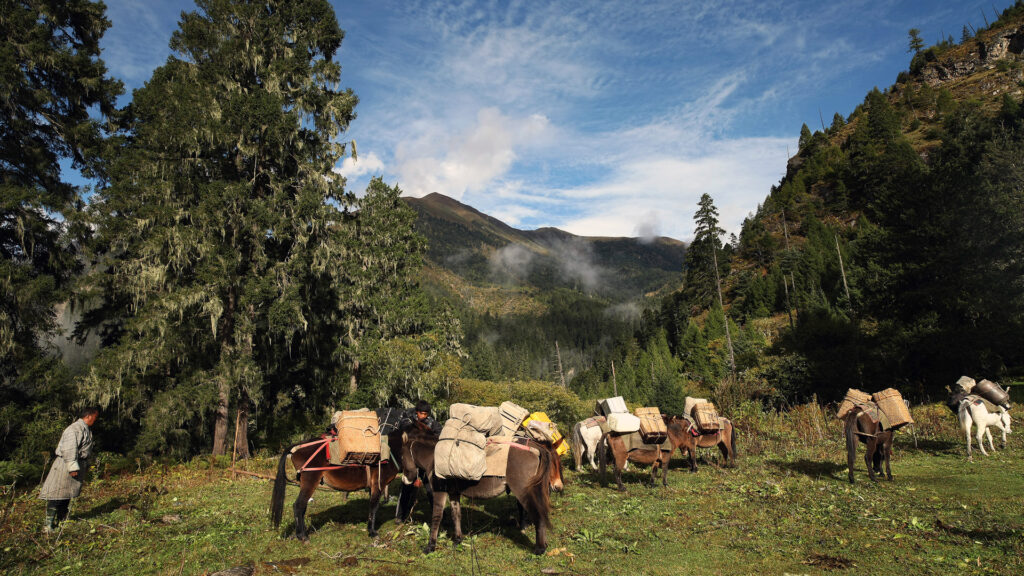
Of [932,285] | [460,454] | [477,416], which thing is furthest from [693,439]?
[932,285]

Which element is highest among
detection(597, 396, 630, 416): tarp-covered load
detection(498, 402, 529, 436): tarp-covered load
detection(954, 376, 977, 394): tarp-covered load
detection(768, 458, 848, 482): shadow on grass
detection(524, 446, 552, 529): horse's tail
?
detection(498, 402, 529, 436): tarp-covered load

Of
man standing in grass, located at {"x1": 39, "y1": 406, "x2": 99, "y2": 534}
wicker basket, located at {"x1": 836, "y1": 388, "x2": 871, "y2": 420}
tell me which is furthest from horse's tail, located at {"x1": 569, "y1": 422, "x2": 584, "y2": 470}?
man standing in grass, located at {"x1": 39, "y1": 406, "x2": 99, "y2": 534}

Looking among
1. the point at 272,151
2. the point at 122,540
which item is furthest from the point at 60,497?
the point at 272,151

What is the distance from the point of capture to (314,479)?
7258 millimetres

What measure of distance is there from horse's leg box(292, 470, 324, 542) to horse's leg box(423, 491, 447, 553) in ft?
6.29

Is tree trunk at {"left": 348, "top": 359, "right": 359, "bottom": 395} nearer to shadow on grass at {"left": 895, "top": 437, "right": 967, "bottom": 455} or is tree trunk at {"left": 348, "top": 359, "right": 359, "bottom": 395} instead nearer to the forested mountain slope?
shadow on grass at {"left": 895, "top": 437, "right": 967, "bottom": 455}

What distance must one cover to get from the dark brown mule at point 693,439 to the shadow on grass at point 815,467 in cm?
129

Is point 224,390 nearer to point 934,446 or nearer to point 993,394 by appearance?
point 934,446

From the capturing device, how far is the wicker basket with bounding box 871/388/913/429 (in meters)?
10.3

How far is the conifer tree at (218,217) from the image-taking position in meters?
16.0

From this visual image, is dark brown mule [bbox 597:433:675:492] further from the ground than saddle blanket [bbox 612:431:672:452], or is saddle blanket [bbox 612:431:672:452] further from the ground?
saddle blanket [bbox 612:431:672:452]

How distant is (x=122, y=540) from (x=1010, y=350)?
125 feet

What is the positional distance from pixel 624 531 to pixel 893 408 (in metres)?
7.35

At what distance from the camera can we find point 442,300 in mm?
32469
